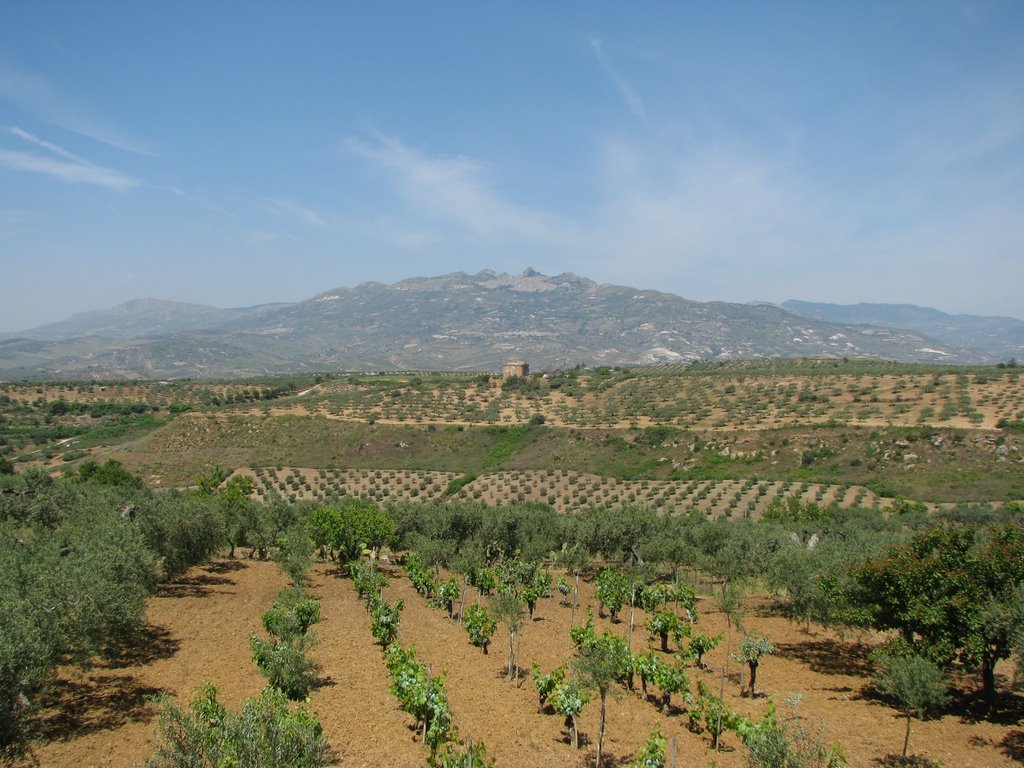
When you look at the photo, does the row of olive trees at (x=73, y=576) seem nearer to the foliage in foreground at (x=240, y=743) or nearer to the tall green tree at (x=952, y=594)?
the foliage in foreground at (x=240, y=743)

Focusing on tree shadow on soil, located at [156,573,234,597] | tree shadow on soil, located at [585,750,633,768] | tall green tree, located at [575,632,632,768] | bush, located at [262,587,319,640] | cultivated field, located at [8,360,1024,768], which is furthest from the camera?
tree shadow on soil, located at [156,573,234,597]

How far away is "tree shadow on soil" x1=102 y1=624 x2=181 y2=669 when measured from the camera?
731 inches

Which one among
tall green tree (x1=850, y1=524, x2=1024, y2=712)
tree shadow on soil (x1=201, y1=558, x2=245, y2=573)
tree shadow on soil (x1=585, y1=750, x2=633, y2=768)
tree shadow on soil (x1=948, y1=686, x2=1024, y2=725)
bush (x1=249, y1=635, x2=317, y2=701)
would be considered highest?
tall green tree (x1=850, y1=524, x2=1024, y2=712)

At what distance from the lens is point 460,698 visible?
57.2ft

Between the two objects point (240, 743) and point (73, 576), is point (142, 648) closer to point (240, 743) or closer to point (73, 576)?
point (73, 576)

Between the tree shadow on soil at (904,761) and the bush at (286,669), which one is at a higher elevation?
the bush at (286,669)

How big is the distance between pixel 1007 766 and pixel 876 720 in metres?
3.49

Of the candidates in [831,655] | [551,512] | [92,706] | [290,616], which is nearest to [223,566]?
[290,616]

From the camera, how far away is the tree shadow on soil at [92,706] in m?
14.2

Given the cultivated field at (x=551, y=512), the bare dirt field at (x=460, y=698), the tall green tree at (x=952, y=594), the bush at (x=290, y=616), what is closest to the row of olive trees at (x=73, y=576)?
the cultivated field at (x=551, y=512)

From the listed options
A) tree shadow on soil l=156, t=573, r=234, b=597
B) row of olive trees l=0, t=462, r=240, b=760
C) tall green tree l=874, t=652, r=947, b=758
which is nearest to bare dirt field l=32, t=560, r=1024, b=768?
tree shadow on soil l=156, t=573, r=234, b=597

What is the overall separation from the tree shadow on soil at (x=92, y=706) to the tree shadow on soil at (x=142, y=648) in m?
1.07

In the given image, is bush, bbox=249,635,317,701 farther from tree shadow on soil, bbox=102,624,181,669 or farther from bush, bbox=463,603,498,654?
bush, bbox=463,603,498,654

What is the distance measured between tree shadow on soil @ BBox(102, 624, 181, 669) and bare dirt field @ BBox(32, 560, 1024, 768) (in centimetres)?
8
